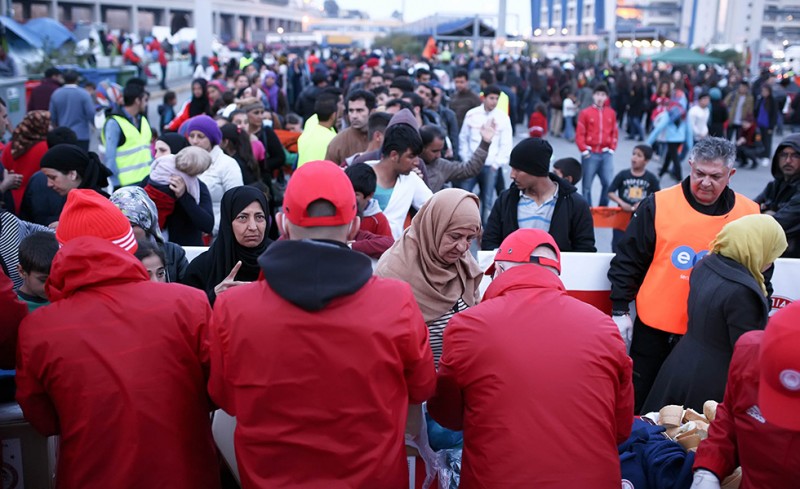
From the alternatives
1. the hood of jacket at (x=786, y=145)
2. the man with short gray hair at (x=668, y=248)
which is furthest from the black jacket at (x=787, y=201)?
the man with short gray hair at (x=668, y=248)

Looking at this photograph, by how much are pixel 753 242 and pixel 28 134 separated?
5843 millimetres

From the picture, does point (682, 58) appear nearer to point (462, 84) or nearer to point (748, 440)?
point (462, 84)

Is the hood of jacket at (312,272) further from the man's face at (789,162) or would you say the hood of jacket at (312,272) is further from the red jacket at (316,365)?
the man's face at (789,162)

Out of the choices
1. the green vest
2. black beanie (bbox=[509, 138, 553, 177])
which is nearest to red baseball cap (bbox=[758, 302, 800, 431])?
black beanie (bbox=[509, 138, 553, 177])

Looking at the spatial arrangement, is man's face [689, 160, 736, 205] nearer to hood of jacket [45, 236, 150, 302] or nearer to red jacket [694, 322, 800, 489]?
red jacket [694, 322, 800, 489]

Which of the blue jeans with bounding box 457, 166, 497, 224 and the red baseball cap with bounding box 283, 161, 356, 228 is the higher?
the red baseball cap with bounding box 283, 161, 356, 228

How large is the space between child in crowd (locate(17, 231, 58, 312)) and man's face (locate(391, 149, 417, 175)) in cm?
236

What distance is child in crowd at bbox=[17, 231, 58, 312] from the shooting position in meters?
3.53

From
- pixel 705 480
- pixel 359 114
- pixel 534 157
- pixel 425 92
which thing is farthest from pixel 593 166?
pixel 705 480

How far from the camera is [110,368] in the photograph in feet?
8.12

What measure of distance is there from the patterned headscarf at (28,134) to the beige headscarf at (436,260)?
4436mm

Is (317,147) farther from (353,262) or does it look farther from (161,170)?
(353,262)

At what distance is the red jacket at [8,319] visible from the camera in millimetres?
2723

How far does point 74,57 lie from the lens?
2189 cm
